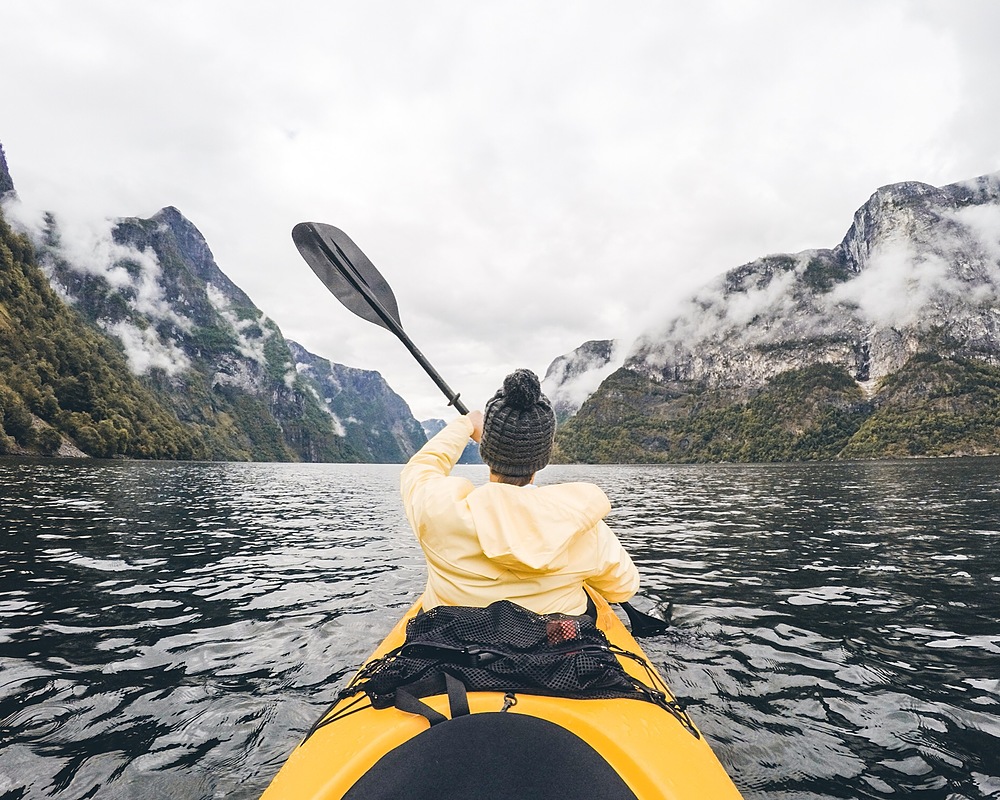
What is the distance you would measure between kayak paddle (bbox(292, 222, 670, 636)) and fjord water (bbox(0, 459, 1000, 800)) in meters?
1.91

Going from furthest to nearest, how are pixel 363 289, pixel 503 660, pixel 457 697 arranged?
pixel 363 289 → pixel 503 660 → pixel 457 697

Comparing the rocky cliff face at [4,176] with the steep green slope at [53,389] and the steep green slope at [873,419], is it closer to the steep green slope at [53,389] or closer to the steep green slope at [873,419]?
the steep green slope at [53,389]

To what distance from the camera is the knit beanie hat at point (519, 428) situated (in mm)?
3207

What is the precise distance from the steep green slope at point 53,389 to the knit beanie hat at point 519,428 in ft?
255

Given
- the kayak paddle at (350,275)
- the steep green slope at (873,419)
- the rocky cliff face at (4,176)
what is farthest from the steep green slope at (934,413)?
the rocky cliff face at (4,176)

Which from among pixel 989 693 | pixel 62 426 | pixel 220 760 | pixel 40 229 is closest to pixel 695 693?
pixel 989 693

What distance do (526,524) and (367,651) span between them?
4955mm

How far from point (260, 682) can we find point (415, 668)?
391 cm

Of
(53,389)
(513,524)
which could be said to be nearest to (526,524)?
(513,524)

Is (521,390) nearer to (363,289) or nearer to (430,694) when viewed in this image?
(430,694)

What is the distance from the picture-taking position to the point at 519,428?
10.5 feet

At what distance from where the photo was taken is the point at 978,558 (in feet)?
36.5

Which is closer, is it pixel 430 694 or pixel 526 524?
pixel 430 694

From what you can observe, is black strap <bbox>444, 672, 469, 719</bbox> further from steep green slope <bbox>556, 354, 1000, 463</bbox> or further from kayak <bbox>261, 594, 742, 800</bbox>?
steep green slope <bbox>556, 354, 1000, 463</bbox>
